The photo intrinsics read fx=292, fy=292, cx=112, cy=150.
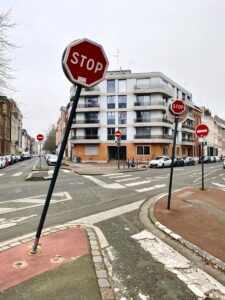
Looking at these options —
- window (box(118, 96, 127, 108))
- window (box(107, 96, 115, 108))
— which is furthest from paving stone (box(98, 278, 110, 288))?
window (box(107, 96, 115, 108))

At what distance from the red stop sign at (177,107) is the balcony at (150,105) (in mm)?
43075

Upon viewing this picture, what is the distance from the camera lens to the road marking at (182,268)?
3.58 metres

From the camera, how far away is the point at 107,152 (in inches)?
2082

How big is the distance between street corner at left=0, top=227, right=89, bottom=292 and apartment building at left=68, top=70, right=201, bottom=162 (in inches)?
1819

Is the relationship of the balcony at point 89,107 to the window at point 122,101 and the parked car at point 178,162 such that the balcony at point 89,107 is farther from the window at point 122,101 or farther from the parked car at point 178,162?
the parked car at point 178,162

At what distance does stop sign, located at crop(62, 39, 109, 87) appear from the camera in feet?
13.2

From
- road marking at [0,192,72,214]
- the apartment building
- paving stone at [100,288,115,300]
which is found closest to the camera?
paving stone at [100,288,115,300]

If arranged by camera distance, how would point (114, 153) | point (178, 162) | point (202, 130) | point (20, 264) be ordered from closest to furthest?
1. point (20, 264)
2. point (202, 130)
3. point (178, 162)
4. point (114, 153)

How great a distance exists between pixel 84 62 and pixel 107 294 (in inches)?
120

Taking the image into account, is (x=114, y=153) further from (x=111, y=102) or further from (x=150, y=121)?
(x=111, y=102)

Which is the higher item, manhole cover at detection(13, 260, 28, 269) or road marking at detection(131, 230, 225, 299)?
manhole cover at detection(13, 260, 28, 269)

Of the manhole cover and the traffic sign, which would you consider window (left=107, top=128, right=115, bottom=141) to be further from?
the manhole cover

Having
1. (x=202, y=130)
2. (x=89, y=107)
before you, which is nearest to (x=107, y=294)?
(x=202, y=130)

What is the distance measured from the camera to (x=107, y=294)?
3326mm
